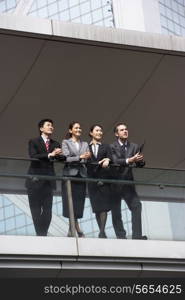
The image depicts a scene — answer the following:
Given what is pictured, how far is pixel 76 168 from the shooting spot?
39.4 ft

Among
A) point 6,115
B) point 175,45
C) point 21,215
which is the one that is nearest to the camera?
point 21,215

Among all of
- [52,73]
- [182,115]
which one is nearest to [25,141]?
[52,73]

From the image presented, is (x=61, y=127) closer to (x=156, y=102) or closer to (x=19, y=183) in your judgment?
(x=156, y=102)

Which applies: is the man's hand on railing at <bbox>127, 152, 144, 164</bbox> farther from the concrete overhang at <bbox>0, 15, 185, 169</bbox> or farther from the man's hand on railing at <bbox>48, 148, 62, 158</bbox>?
the concrete overhang at <bbox>0, 15, 185, 169</bbox>

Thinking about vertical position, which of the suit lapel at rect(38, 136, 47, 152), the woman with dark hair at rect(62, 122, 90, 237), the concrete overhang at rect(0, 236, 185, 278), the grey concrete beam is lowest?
the concrete overhang at rect(0, 236, 185, 278)

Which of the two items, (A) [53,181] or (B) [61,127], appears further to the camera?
(B) [61,127]

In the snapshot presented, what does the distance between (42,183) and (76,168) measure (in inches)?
23.4

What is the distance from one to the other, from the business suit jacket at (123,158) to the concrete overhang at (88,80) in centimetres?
381

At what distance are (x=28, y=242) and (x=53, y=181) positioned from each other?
0.92 m

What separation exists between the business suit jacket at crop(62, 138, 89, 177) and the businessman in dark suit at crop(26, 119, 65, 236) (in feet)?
0.47

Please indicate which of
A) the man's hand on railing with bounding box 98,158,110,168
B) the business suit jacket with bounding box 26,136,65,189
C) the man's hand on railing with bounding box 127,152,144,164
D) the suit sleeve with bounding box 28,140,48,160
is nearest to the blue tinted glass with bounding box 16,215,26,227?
the business suit jacket with bounding box 26,136,65,189

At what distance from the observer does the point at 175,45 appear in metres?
16.5

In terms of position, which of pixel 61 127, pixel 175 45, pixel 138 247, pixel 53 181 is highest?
pixel 175 45

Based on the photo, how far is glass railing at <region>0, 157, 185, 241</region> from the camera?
37.8ft
